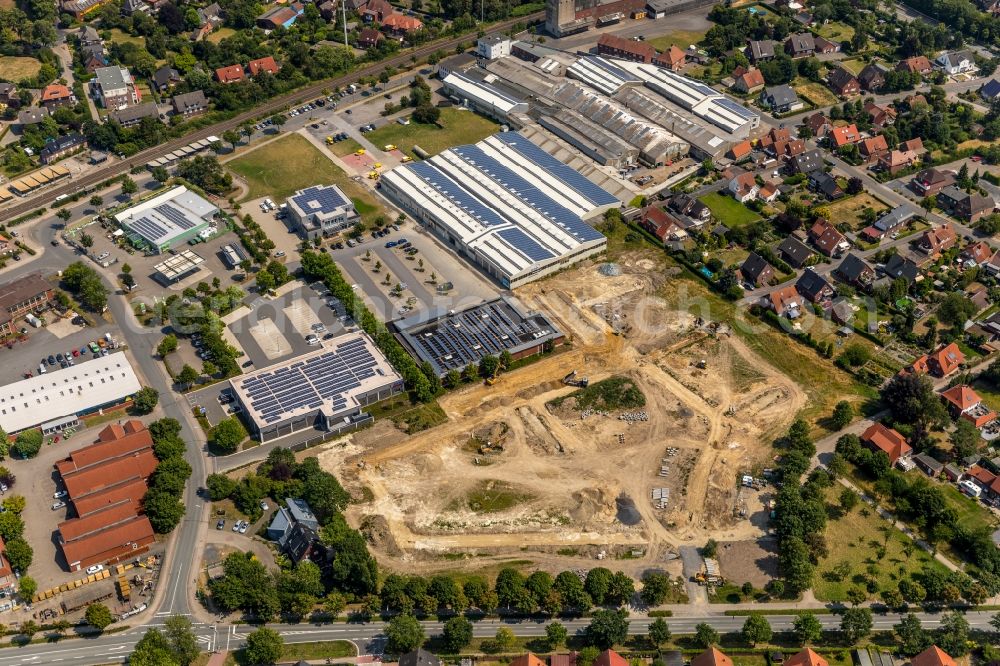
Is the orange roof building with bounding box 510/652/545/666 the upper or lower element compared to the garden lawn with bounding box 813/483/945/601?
upper

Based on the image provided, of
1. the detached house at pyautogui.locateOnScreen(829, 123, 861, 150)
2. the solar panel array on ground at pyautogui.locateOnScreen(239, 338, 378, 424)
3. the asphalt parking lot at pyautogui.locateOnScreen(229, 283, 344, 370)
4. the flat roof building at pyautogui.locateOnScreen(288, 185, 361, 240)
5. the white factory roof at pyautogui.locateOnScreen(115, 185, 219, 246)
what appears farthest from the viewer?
the detached house at pyautogui.locateOnScreen(829, 123, 861, 150)

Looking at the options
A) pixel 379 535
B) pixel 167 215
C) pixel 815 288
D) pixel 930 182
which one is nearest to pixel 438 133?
pixel 167 215

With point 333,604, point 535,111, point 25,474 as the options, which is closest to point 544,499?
point 333,604

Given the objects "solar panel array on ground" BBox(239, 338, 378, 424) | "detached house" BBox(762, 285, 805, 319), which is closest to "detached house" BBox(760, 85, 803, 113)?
"detached house" BBox(762, 285, 805, 319)

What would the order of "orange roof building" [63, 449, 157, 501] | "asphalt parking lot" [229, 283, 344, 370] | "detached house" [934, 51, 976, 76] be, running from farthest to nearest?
"detached house" [934, 51, 976, 76]
"asphalt parking lot" [229, 283, 344, 370]
"orange roof building" [63, 449, 157, 501]

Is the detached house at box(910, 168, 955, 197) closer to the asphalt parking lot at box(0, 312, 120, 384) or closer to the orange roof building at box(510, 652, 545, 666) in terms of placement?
the orange roof building at box(510, 652, 545, 666)

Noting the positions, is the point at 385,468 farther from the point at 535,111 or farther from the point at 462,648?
the point at 535,111

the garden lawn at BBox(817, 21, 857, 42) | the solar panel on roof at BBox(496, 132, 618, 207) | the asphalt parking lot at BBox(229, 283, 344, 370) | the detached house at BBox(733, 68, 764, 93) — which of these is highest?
the garden lawn at BBox(817, 21, 857, 42)
